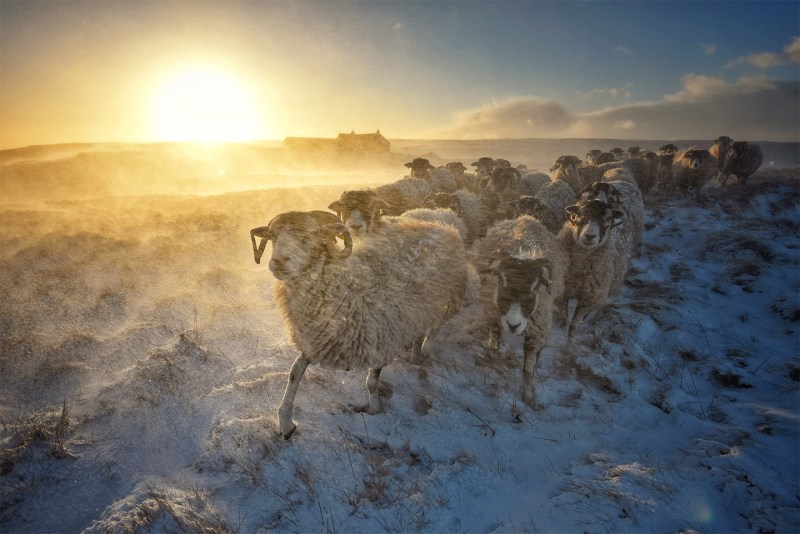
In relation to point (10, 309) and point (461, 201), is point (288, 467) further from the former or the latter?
point (461, 201)

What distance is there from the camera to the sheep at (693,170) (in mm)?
14539

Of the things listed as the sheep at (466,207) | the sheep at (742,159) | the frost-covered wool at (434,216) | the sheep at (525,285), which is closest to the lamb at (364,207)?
the frost-covered wool at (434,216)

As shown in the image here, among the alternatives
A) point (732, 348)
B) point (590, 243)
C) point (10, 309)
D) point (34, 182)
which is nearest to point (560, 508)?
point (590, 243)

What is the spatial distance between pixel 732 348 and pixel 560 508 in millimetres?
5302

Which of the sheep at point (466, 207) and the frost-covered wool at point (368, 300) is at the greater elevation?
the sheep at point (466, 207)

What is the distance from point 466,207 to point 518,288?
564 cm

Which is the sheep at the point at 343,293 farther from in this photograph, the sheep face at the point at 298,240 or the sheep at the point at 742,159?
the sheep at the point at 742,159

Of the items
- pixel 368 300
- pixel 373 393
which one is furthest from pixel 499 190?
pixel 373 393

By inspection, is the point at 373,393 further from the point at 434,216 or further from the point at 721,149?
the point at 721,149

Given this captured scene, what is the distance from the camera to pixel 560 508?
121 inches

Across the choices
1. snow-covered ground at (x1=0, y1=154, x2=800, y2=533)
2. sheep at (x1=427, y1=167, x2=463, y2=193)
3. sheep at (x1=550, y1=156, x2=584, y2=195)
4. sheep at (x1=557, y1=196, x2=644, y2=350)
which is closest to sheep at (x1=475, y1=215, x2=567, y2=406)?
sheep at (x1=557, y1=196, x2=644, y2=350)

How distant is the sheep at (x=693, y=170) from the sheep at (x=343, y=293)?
16.5 m

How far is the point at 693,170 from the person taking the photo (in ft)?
47.9

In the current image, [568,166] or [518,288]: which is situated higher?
[568,166]
